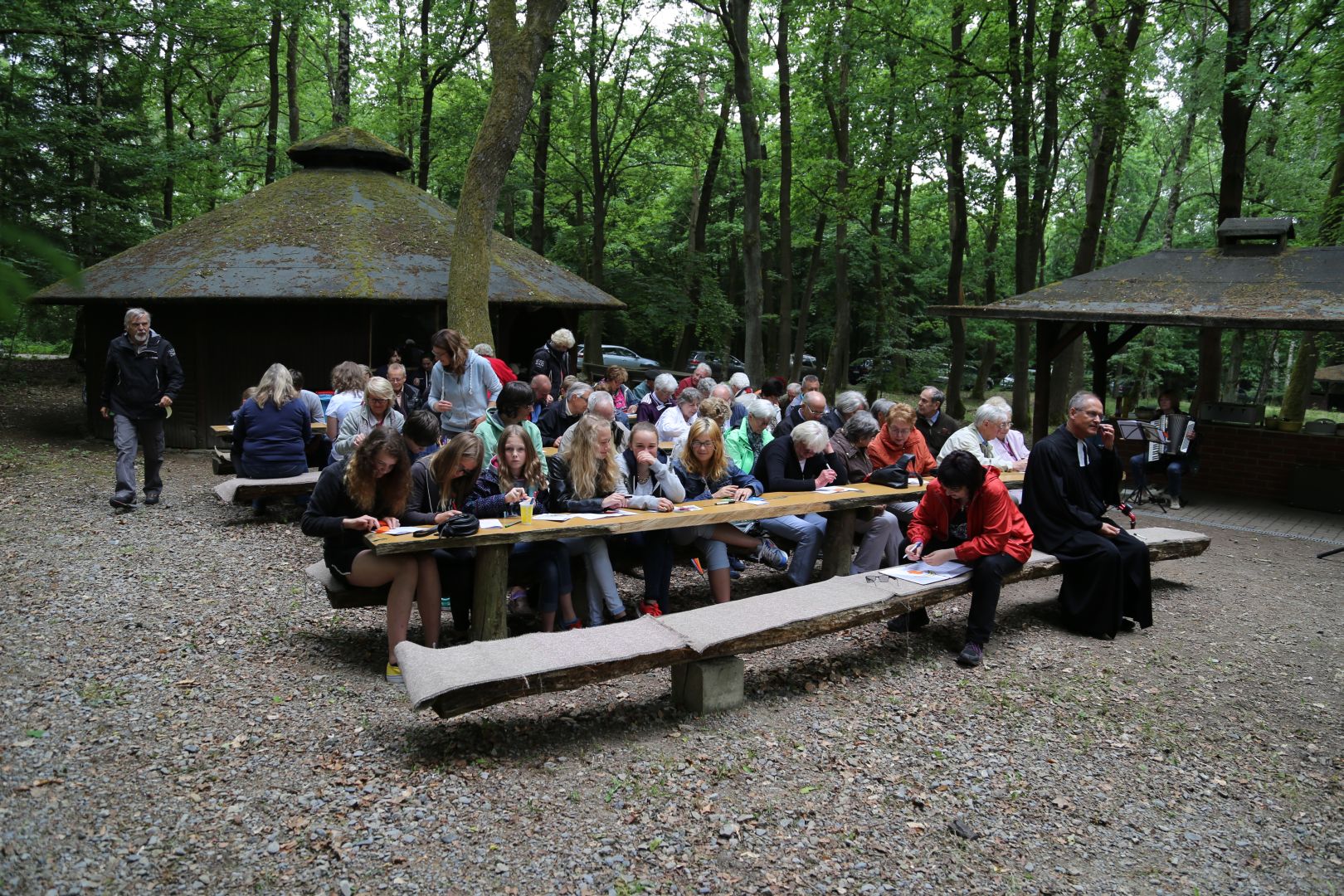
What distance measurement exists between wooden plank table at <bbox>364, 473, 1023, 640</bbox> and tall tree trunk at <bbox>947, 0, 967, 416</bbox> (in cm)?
1246

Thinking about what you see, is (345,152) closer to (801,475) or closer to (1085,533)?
(801,475)

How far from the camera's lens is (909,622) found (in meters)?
6.42

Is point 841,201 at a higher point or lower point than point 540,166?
lower

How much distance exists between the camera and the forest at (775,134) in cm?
1568

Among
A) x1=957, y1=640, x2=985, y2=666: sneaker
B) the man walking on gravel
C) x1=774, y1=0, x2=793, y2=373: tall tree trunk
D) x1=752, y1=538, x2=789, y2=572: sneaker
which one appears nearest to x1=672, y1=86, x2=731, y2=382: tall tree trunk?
x1=774, y1=0, x2=793, y2=373: tall tree trunk

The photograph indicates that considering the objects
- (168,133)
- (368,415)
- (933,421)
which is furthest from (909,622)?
(168,133)

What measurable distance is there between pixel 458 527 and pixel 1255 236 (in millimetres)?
12959

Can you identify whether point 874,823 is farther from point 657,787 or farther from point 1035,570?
point 1035,570

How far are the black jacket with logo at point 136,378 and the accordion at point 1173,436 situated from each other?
1199 cm

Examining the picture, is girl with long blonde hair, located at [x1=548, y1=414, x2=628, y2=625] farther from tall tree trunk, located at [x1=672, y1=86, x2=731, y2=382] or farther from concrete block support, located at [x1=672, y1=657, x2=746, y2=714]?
tall tree trunk, located at [x1=672, y1=86, x2=731, y2=382]

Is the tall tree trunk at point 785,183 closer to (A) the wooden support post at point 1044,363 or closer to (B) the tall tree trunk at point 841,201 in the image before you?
(B) the tall tree trunk at point 841,201

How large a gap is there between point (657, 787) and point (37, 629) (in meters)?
4.23

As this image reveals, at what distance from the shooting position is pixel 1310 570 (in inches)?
351

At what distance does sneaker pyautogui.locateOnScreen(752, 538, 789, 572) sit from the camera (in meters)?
6.84
